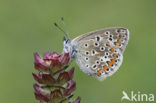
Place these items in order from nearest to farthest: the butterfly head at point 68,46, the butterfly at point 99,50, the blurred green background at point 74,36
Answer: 1. the butterfly head at point 68,46
2. the butterfly at point 99,50
3. the blurred green background at point 74,36

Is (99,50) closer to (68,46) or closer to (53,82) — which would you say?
(68,46)

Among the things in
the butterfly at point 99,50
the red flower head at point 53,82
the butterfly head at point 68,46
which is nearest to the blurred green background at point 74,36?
the butterfly at point 99,50

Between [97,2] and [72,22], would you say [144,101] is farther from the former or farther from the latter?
[97,2]

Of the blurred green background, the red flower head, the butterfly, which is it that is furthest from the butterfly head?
the blurred green background

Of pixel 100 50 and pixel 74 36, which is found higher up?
pixel 74 36

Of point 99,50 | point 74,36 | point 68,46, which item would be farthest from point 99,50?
point 74,36

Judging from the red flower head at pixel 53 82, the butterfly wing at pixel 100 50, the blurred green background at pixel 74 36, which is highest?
the blurred green background at pixel 74 36

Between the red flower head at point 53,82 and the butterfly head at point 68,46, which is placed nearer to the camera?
the red flower head at point 53,82

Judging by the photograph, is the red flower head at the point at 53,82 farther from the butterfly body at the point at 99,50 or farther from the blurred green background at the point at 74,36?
the blurred green background at the point at 74,36

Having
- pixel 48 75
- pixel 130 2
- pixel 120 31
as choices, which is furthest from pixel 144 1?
pixel 48 75
